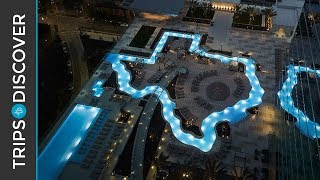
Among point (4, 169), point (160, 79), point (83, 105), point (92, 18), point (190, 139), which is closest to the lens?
point (4, 169)

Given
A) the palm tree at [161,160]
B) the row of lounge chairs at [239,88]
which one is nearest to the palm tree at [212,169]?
the palm tree at [161,160]

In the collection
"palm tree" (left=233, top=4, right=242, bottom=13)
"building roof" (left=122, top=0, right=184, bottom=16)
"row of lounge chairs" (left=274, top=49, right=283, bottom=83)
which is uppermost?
"palm tree" (left=233, top=4, right=242, bottom=13)

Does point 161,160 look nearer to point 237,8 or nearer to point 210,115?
point 210,115

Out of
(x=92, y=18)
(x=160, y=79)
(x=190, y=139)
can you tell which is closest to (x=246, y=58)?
(x=160, y=79)

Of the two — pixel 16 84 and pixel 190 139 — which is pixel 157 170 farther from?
pixel 16 84

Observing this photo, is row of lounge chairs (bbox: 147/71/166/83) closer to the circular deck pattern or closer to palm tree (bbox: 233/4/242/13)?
the circular deck pattern

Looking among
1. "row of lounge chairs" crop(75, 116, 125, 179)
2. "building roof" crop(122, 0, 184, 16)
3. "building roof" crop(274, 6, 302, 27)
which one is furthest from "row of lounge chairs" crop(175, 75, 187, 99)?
"building roof" crop(274, 6, 302, 27)

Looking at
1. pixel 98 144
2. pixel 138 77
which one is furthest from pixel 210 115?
pixel 98 144
